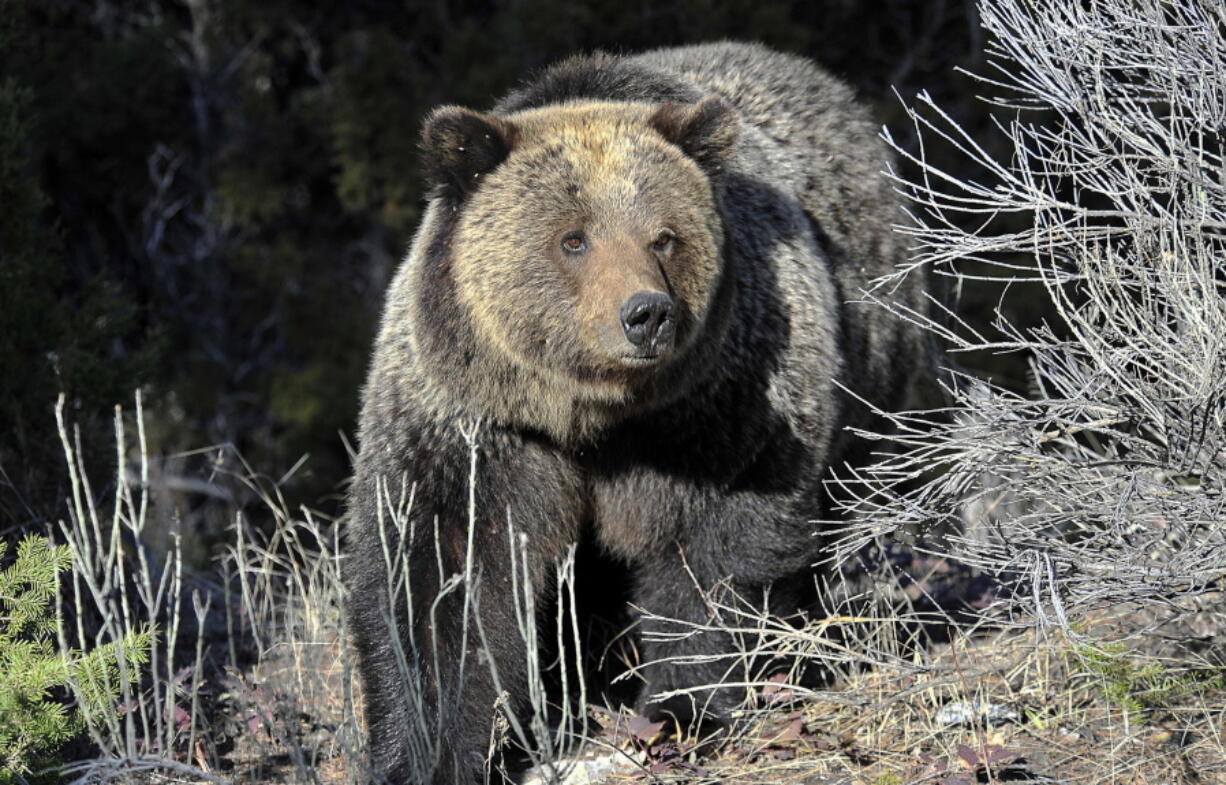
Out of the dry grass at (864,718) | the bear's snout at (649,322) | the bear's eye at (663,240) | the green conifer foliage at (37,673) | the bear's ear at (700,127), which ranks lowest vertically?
the dry grass at (864,718)

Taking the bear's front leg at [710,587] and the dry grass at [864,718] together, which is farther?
the bear's front leg at [710,587]

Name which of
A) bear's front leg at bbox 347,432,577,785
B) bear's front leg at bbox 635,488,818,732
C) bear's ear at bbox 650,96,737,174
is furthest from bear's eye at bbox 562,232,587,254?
bear's front leg at bbox 635,488,818,732

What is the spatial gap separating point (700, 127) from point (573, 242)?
66 cm

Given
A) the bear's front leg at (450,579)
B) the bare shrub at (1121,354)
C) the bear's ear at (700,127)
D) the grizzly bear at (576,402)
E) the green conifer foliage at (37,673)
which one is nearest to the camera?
the green conifer foliage at (37,673)

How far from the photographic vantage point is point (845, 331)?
560cm

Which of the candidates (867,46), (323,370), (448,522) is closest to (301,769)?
(448,522)

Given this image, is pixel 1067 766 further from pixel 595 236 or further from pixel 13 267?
pixel 13 267

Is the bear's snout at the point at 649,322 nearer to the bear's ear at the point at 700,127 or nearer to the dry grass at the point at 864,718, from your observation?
the bear's ear at the point at 700,127

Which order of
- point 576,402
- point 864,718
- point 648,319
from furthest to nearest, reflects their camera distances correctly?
1. point 864,718
2. point 576,402
3. point 648,319

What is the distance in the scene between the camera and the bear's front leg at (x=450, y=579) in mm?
4469

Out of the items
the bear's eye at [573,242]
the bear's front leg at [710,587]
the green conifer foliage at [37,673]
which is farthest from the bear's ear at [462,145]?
the green conifer foliage at [37,673]

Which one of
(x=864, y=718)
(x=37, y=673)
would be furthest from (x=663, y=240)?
(x=37, y=673)

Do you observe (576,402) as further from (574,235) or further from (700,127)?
(700,127)

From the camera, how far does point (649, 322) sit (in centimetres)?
405
